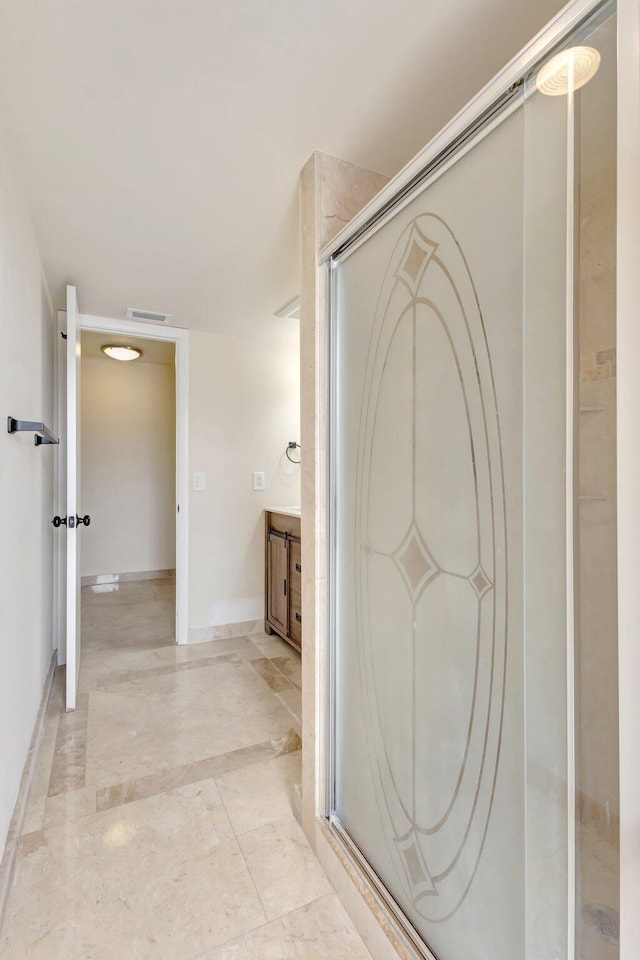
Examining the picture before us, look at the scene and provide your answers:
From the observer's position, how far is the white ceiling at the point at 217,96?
1031 millimetres

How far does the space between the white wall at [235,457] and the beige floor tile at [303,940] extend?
2168 mm

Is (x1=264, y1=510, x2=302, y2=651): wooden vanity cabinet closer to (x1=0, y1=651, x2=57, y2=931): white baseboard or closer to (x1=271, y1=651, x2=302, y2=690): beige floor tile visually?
(x1=271, y1=651, x2=302, y2=690): beige floor tile

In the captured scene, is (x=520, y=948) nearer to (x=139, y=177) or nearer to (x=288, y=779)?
(x=288, y=779)

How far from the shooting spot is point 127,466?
5031 mm

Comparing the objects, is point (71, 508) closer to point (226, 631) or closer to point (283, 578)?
point (283, 578)

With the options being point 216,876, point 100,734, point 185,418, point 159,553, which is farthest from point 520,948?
point 159,553

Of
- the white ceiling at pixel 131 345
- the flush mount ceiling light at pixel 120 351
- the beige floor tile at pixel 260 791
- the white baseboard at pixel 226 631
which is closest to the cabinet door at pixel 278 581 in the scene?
the white baseboard at pixel 226 631

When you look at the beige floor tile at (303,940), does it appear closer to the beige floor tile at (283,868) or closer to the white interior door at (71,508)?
the beige floor tile at (283,868)

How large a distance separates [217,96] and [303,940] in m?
2.31

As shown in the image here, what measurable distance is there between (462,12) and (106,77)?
920 mm

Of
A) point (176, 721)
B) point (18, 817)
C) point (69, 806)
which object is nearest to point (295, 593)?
point (176, 721)

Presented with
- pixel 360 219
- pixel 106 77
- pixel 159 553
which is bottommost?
pixel 159 553

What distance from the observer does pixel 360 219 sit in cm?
124

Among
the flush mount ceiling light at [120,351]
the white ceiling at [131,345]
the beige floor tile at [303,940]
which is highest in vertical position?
the white ceiling at [131,345]
